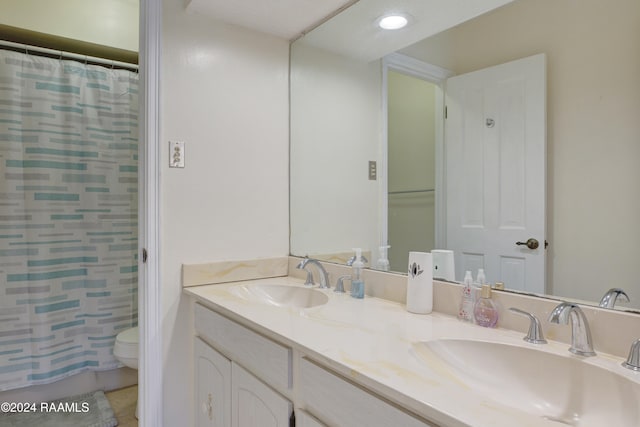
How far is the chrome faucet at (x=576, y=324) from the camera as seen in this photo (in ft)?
2.63

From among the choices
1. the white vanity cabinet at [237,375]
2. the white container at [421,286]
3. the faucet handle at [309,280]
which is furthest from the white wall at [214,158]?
the white container at [421,286]

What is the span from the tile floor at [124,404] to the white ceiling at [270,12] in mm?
1997

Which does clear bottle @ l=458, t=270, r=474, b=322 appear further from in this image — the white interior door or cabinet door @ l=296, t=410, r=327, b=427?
cabinet door @ l=296, t=410, r=327, b=427

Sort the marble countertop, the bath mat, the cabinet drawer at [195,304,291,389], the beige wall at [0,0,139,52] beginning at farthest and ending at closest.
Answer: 1. the beige wall at [0,0,139,52]
2. the bath mat
3. the cabinet drawer at [195,304,291,389]
4. the marble countertop

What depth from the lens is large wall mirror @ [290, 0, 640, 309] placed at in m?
0.88

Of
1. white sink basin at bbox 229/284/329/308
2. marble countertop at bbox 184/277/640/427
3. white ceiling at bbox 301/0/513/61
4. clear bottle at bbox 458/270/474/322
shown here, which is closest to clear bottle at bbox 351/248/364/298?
marble countertop at bbox 184/277/640/427

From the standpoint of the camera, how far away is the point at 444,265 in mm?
1214

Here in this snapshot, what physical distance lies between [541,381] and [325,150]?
52.2 inches

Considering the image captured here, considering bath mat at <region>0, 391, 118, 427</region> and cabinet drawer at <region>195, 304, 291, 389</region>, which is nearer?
cabinet drawer at <region>195, 304, 291, 389</region>

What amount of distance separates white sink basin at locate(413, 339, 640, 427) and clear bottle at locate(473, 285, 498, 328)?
144 mm

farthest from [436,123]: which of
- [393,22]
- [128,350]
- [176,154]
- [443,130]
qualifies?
[128,350]

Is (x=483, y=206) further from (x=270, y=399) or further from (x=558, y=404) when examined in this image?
A: (x=270, y=399)

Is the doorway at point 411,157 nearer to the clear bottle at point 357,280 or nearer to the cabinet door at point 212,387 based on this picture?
the clear bottle at point 357,280

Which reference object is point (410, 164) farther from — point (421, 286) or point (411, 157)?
point (421, 286)
